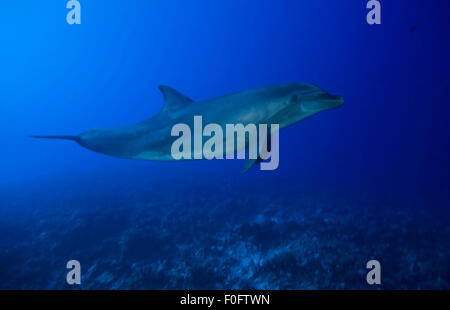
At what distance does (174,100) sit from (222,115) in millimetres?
1606

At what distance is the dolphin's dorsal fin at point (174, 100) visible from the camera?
359cm

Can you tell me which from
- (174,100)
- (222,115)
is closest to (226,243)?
(174,100)

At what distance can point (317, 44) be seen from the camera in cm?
6544

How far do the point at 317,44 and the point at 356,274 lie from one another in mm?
74313

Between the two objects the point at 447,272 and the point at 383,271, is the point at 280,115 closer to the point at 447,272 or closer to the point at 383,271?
the point at 383,271

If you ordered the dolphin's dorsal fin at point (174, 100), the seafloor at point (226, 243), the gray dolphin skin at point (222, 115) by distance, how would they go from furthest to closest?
the seafloor at point (226, 243) < the dolphin's dorsal fin at point (174, 100) < the gray dolphin skin at point (222, 115)

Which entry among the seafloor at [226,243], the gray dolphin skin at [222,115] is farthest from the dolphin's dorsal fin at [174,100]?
the seafloor at [226,243]

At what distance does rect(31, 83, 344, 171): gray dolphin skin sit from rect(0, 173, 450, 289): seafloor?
192 inches

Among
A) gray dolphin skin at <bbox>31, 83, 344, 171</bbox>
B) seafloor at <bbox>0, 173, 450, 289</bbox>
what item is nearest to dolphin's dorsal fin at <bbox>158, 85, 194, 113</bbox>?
gray dolphin skin at <bbox>31, 83, 344, 171</bbox>

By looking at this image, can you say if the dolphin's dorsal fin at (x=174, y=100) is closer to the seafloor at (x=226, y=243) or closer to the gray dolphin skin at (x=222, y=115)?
the gray dolphin skin at (x=222, y=115)

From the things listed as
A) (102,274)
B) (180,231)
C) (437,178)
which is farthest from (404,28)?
(102,274)

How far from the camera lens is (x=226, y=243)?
8.09 metres

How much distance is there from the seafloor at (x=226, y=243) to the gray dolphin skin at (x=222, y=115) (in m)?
4.89

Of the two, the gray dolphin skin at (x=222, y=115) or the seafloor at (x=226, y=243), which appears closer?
the gray dolphin skin at (x=222, y=115)
